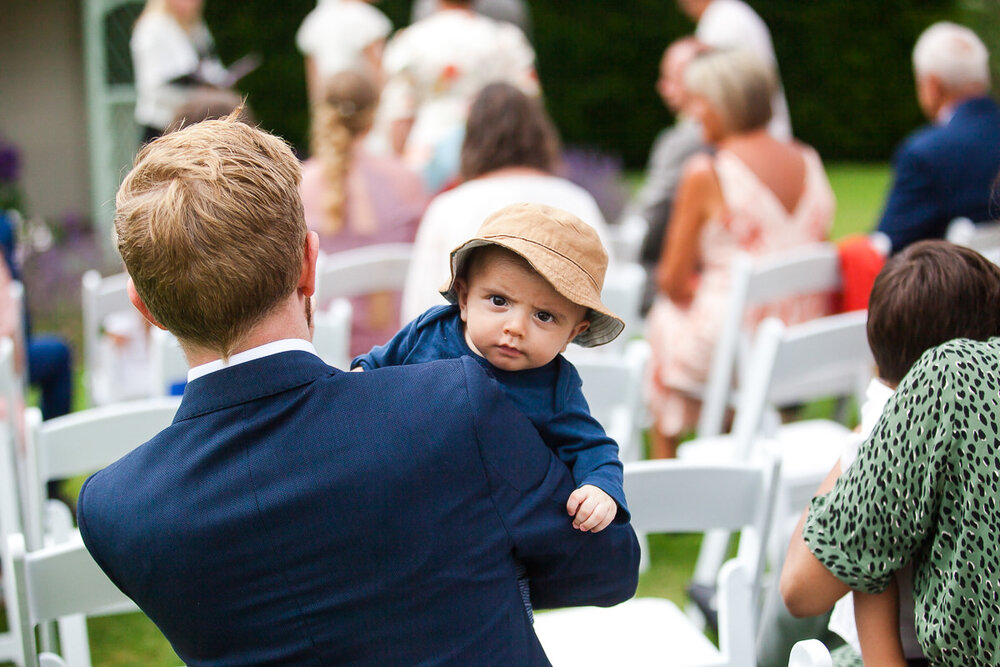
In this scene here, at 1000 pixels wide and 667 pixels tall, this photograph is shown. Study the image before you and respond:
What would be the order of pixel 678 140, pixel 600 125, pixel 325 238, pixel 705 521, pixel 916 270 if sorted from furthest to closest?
pixel 600 125, pixel 678 140, pixel 325 238, pixel 705 521, pixel 916 270

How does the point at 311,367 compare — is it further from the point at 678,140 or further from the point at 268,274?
the point at 678,140

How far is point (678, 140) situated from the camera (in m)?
4.88

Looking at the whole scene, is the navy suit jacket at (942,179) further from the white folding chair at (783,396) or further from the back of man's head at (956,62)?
the white folding chair at (783,396)

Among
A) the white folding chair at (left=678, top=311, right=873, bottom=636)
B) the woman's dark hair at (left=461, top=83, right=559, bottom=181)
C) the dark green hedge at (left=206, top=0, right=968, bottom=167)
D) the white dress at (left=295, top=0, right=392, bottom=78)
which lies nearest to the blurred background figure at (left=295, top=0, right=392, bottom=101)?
the white dress at (left=295, top=0, right=392, bottom=78)

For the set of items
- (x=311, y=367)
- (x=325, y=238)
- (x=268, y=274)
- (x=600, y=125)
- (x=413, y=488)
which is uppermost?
(x=268, y=274)

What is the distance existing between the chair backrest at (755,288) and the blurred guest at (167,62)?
379cm

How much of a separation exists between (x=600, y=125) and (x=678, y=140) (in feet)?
30.0

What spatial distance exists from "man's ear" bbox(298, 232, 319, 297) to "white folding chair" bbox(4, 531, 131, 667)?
67cm

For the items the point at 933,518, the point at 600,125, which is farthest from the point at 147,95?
the point at 600,125

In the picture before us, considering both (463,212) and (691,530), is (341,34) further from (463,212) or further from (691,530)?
(691,530)

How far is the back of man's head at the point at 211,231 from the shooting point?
1.29m

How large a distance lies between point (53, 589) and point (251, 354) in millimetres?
726

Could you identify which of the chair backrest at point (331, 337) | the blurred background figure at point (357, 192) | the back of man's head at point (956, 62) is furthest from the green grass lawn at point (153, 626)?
the back of man's head at point (956, 62)

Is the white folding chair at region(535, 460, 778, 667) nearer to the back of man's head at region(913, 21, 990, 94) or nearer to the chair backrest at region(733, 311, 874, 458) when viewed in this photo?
the chair backrest at region(733, 311, 874, 458)
